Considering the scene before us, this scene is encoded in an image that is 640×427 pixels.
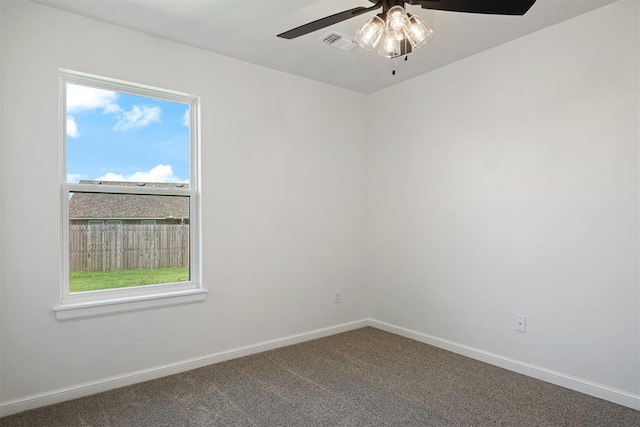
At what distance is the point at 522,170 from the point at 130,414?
10.3ft

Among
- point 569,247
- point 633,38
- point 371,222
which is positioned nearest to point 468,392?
point 569,247

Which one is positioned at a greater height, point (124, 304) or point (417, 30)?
point (417, 30)

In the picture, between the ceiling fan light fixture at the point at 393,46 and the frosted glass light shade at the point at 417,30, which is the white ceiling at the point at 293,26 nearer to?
the ceiling fan light fixture at the point at 393,46

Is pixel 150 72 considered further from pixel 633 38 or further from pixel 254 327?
pixel 633 38

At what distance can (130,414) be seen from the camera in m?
2.33

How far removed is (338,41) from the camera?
2953mm

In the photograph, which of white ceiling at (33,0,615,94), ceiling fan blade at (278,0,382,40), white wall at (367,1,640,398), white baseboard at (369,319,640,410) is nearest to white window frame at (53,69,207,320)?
white ceiling at (33,0,615,94)

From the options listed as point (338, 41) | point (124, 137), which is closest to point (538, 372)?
point (338, 41)

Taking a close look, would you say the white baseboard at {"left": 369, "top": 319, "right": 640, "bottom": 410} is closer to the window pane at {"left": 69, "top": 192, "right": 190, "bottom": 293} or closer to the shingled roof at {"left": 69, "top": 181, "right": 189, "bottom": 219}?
the window pane at {"left": 69, "top": 192, "right": 190, "bottom": 293}

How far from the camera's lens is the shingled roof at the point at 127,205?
269 cm

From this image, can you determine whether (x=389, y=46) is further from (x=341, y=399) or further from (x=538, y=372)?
(x=538, y=372)

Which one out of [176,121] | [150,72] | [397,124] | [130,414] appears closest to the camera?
[130,414]

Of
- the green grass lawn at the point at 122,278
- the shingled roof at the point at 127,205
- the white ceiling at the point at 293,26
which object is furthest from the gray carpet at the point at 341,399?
the white ceiling at the point at 293,26

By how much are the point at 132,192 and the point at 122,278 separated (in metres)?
0.64
